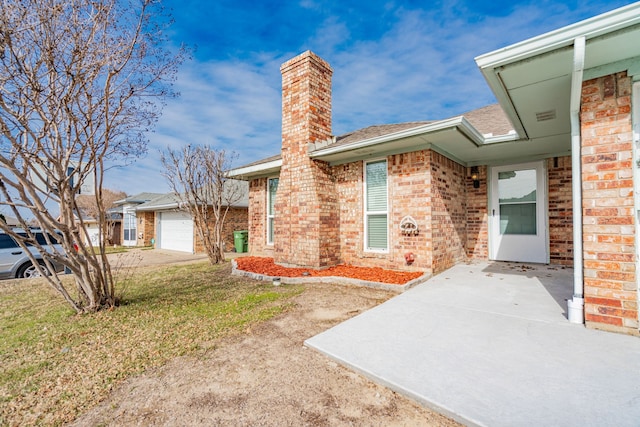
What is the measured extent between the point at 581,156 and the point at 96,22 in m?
6.15

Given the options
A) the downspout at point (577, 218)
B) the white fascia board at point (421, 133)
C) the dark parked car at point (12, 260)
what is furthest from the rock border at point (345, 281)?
the dark parked car at point (12, 260)

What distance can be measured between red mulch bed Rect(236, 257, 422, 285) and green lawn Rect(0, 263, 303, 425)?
78cm

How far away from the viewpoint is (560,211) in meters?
6.33

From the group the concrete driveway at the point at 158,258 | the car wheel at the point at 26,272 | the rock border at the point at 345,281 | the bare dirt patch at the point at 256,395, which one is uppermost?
the rock border at the point at 345,281

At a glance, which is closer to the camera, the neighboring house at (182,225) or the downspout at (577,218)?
the downspout at (577,218)

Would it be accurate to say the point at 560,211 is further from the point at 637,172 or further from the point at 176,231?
the point at 176,231

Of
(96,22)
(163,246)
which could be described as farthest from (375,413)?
(163,246)

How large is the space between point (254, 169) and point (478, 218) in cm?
630

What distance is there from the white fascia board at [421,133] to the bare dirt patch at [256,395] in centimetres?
403

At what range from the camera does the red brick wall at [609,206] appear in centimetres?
281

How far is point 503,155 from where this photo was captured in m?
6.70

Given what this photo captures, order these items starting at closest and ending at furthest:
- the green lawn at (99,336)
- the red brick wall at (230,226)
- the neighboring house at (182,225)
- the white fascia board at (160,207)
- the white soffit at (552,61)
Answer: the green lawn at (99,336) → the white soffit at (552,61) → the red brick wall at (230,226) → the neighboring house at (182,225) → the white fascia board at (160,207)

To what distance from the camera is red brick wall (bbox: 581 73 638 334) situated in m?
2.81

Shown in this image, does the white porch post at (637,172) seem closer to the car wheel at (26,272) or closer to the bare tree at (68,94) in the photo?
the bare tree at (68,94)
